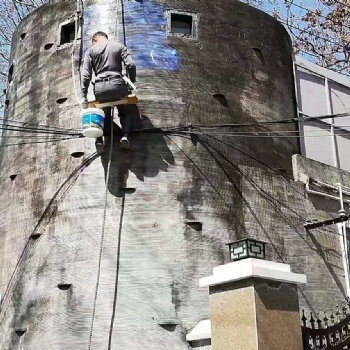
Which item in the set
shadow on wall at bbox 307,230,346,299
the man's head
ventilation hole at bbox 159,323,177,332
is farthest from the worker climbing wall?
the man's head

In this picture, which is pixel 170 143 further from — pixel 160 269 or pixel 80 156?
pixel 160 269

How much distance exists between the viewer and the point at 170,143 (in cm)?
1081

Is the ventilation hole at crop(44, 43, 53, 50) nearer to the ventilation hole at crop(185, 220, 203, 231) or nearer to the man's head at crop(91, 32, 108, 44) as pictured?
the man's head at crop(91, 32, 108, 44)

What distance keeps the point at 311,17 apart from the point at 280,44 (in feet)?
41.2

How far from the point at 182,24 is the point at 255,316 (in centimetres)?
719

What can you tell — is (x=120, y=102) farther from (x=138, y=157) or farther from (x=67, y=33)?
(x=67, y=33)

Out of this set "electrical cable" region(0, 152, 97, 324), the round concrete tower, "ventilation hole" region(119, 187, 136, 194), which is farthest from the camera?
"electrical cable" region(0, 152, 97, 324)

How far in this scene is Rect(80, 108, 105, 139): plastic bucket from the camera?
1000 cm

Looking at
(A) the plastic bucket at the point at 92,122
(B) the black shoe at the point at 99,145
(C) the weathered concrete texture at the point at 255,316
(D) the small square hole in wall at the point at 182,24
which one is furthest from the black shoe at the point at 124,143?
(C) the weathered concrete texture at the point at 255,316

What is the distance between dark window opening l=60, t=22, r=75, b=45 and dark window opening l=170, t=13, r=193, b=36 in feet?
6.83

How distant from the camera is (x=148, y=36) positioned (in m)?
11.6

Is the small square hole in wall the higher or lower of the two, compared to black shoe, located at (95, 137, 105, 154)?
higher

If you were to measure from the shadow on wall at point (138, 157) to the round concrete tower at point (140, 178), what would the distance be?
20 mm

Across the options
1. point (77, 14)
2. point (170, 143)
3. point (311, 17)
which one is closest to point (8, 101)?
point (77, 14)
